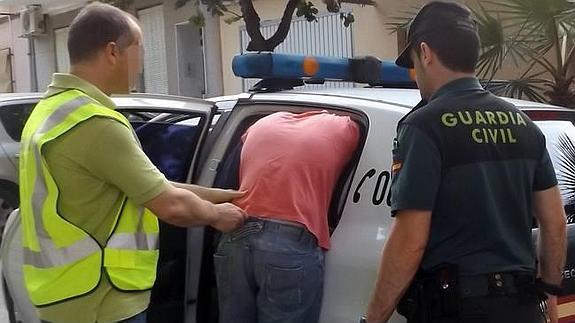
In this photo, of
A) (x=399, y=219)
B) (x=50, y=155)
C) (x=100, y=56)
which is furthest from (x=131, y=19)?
(x=399, y=219)

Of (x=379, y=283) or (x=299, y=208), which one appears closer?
(x=379, y=283)

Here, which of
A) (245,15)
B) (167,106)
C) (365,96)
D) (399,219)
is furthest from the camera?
(245,15)

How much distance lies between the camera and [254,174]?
9.80 ft

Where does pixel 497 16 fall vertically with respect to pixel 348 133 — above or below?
above

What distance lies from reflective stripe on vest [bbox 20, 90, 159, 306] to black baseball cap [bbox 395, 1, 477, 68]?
3.10 ft

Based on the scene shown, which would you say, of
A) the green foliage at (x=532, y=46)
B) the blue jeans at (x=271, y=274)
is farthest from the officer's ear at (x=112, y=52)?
the green foliage at (x=532, y=46)

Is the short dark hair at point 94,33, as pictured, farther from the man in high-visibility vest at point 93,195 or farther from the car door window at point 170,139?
the car door window at point 170,139

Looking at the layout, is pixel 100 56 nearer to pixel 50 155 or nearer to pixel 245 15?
pixel 50 155

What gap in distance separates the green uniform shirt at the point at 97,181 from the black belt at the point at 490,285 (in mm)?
952

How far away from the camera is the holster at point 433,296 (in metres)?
2.44

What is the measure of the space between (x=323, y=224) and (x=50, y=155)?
3.16 ft

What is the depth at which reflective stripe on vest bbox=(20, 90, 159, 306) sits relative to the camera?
8.25 ft

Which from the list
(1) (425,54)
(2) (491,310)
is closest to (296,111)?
(1) (425,54)

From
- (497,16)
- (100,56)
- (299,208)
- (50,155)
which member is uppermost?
(497,16)
